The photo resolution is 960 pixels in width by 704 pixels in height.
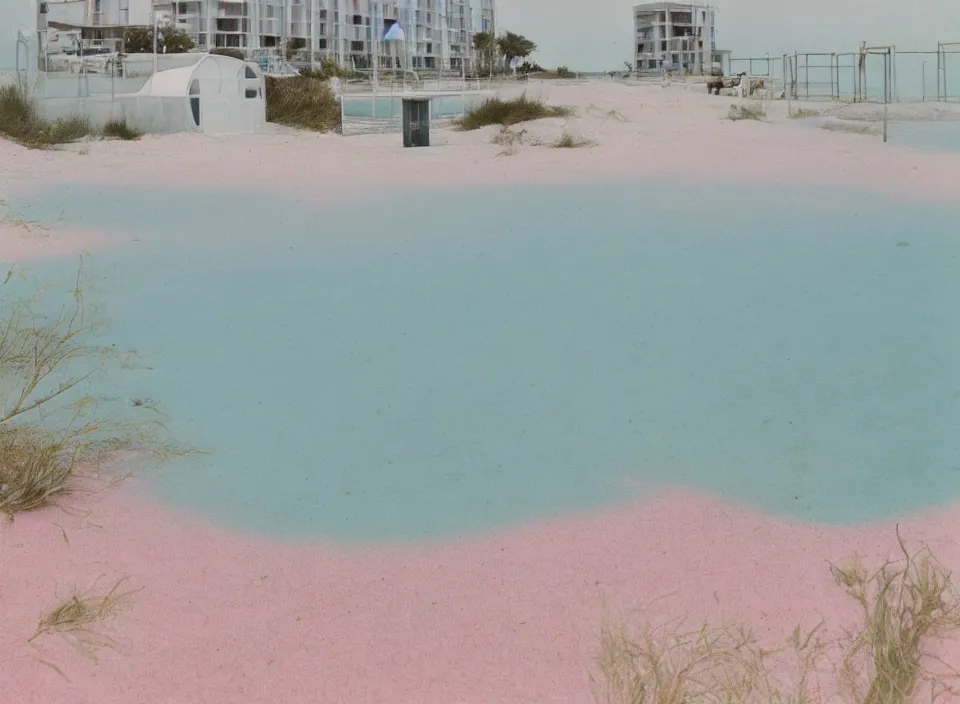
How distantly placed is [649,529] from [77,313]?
3.48 metres

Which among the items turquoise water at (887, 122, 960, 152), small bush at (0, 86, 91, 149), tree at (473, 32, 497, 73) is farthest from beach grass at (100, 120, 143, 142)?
tree at (473, 32, 497, 73)

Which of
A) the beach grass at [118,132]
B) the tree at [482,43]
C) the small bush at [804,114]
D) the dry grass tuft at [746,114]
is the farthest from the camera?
the tree at [482,43]

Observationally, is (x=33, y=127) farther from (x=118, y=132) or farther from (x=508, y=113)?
(x=508, y=113)

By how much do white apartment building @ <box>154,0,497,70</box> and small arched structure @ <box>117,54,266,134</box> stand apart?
65.2 feet

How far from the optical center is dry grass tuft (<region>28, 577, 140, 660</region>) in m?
2.82

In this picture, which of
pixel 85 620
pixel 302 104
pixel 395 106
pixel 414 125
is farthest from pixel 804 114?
pixel 85 620

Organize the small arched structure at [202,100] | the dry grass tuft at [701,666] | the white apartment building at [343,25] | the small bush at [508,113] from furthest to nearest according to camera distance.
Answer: the white apartment building at [343,25] < the small bush at [508,113] < the small arched structure at [202,100] < the dry grass tuft at [701,666]

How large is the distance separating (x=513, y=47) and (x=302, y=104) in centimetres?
2686

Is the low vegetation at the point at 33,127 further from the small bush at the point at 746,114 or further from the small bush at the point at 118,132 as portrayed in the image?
the small bush at the point at 746,114

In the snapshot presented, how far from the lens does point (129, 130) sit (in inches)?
664

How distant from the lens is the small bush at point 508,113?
18547mm

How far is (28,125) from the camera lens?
1471 centimetres

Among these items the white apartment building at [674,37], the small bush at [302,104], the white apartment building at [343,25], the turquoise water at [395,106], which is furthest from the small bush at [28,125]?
the white apartment building at [343,25]

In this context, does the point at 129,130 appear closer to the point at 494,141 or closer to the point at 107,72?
the point at 107,72
